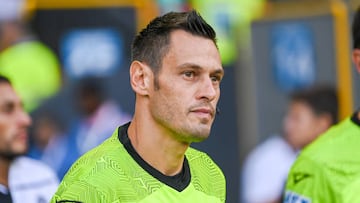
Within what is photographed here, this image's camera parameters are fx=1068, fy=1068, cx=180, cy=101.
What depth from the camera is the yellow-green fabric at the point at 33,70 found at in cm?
863

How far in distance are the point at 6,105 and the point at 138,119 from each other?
5.48 feet

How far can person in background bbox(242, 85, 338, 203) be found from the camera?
7871mm

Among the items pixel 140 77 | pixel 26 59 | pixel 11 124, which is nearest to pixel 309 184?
pixel 140 77

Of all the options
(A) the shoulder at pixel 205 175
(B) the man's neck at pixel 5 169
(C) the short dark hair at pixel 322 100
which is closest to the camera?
(A) the shoulder at pixel 205 175

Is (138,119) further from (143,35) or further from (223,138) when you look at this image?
(223,138)

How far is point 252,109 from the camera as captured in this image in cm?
895

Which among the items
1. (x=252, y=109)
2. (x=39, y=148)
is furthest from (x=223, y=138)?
(x=39, y=148)

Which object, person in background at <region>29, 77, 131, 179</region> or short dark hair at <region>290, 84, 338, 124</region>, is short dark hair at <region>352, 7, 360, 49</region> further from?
person in background at <region>29, 77, 131, 179</region>

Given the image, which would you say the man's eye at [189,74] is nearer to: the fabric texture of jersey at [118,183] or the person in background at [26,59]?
the fabric texture of jersey at [118,183]

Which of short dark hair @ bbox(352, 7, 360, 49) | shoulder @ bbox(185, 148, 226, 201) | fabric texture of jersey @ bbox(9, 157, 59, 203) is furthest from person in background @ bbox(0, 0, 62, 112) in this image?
shoulder @ bbox(185, 148, 226, 201)

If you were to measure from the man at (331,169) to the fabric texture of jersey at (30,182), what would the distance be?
1.32 m

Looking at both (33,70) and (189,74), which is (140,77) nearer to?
(189,74)

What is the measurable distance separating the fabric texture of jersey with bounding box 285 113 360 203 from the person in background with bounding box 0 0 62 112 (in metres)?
3.90

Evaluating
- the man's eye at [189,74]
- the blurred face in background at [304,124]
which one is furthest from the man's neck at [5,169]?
the blurred face in background at [304,124]
